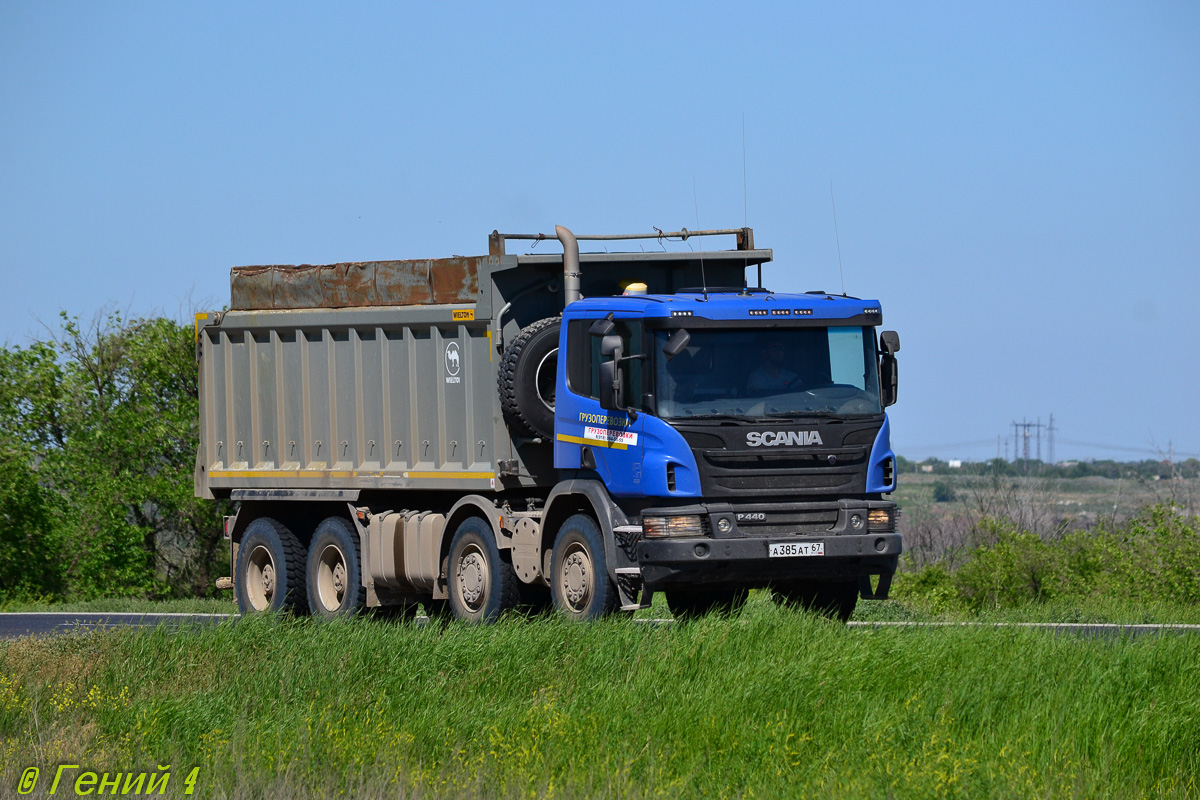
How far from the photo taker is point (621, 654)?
11055 mm

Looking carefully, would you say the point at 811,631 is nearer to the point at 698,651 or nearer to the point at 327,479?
the point at 698,651

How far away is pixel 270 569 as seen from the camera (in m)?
17.7

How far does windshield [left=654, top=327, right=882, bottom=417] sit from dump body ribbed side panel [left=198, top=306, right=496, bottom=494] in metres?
2.59

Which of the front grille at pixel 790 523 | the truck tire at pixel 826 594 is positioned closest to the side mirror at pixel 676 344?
the front grille at pixel 790 523

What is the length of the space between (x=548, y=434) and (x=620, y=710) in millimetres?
5405

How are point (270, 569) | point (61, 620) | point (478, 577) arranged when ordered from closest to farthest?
1. point (478, 577)
2. point (270, 569)
3. point (61, 620)

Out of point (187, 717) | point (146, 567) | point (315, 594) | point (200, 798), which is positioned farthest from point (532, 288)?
point (146, 567)

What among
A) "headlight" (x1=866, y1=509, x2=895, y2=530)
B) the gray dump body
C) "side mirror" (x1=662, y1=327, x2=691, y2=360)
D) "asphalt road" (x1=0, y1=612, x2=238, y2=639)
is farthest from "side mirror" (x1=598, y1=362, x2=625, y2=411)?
"asphalt road" (x1=0, y1=612, x2=238, y2=639)

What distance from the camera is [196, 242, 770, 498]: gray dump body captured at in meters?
14.9

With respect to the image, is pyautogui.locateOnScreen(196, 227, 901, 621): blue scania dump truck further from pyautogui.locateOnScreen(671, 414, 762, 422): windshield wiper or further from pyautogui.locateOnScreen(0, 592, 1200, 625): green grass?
pyautogui.locateOnScreen(0, 592, 1200, 625): green grass

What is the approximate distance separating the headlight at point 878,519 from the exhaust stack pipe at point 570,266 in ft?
11.2

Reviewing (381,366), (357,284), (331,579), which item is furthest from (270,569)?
(357,284)

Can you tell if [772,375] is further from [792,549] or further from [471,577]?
[471,577]

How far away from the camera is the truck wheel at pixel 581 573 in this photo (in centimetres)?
1306
